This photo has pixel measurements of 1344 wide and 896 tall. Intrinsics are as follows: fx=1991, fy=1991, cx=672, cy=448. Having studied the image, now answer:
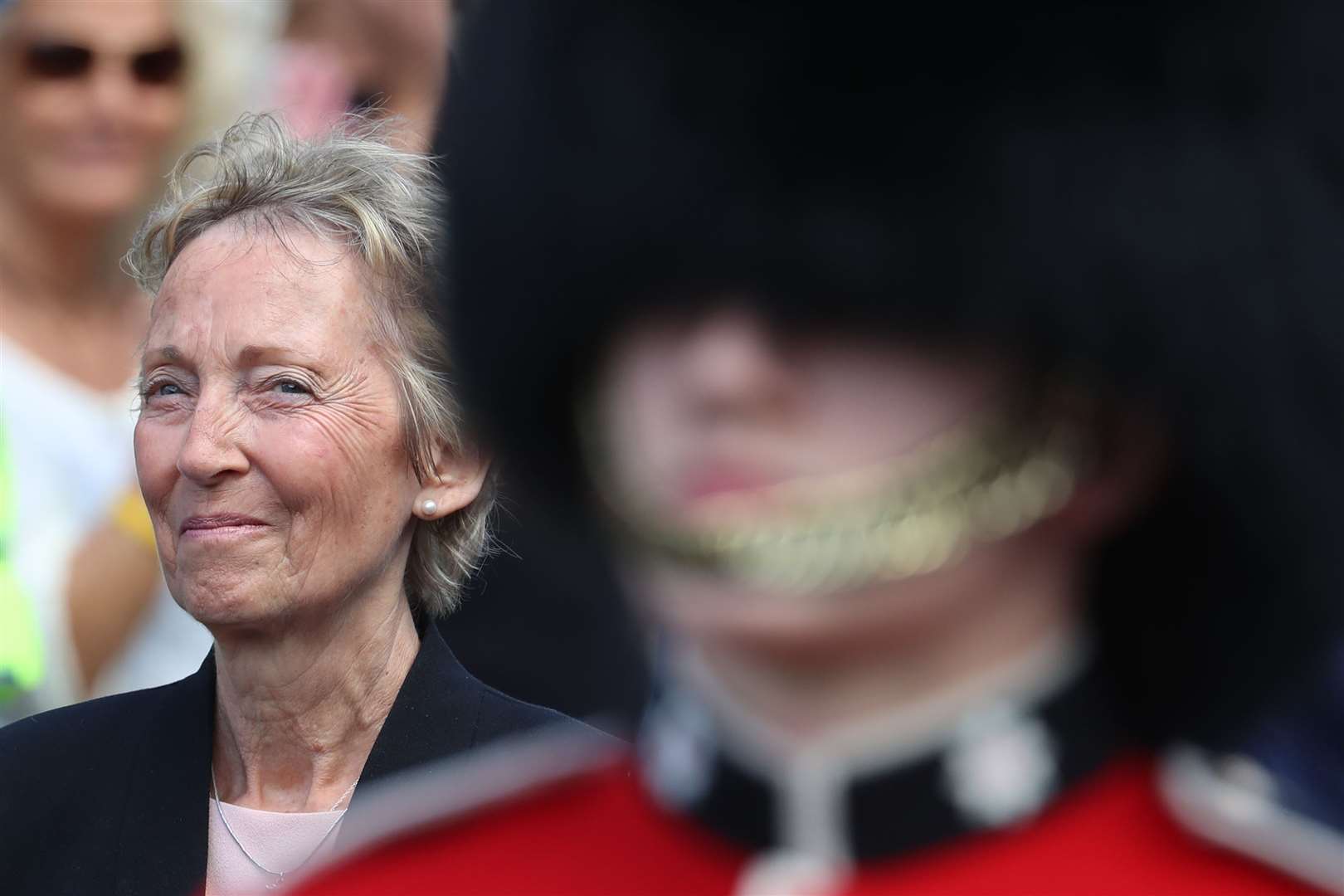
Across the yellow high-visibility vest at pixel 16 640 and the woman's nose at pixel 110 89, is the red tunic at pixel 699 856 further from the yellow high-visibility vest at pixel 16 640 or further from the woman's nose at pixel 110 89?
the woman's nose at pixel 110 89

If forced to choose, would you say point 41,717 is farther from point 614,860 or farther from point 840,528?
point 840,528

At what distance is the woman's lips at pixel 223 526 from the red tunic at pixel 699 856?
1143mm

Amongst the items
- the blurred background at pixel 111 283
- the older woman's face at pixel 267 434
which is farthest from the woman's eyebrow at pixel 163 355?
the blurred background at pixel 111 283

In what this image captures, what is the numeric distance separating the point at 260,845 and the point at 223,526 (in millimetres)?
400

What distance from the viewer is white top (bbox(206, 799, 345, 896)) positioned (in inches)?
95.7

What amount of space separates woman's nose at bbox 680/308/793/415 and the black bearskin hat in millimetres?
20

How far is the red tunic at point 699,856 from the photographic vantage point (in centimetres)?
117

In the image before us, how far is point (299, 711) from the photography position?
257 cm

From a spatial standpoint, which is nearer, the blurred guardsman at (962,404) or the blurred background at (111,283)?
the blurred guardsman at (962,404)

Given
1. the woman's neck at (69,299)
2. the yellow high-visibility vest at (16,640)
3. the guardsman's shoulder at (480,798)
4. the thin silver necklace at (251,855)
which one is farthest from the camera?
the woman's neck at (69,299)

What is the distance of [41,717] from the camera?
2717mm

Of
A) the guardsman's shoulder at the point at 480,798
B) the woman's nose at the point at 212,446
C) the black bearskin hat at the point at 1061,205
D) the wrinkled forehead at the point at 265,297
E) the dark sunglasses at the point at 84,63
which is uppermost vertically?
the black bearskin hat at the point at 1061,205

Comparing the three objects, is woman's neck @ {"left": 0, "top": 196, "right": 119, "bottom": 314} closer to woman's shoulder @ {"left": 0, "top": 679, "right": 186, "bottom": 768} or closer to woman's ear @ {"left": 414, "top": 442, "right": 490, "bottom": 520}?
woman's shoulder @ {"left": 0, "top": 679, "right": 186, "bottom": 768}

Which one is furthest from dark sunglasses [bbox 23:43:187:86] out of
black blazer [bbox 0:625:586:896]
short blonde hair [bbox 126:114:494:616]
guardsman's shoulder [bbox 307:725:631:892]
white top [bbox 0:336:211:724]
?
guardsman's shoulder [bbox 307:725:631:892]
